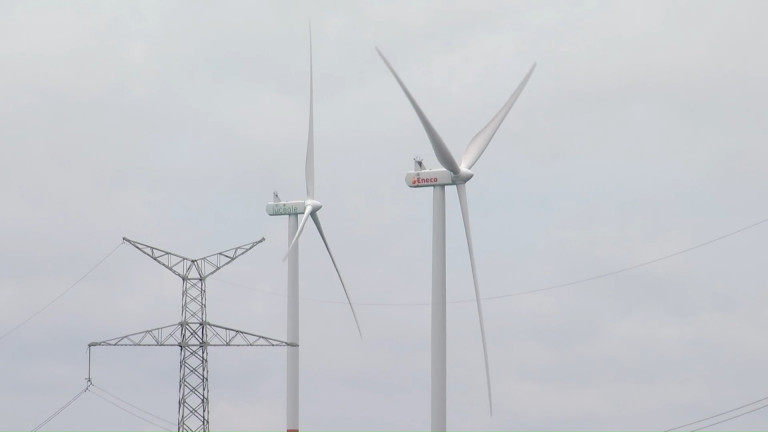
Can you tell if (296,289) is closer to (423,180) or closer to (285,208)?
(285,208)

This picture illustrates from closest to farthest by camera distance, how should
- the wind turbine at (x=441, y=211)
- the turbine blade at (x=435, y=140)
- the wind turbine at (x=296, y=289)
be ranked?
the turbine blade at (x=435, y=140) < the wind turbine at (x=441, y=211) < the wind turbine at (x=296, y=289)

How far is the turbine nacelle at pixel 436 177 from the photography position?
460ft

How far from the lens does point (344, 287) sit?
165875 mm

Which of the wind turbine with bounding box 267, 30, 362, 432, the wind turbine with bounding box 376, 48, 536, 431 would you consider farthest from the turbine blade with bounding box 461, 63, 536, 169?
the wind turbine with bounding box 267, 30, 362, 432

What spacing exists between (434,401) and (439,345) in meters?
4.28

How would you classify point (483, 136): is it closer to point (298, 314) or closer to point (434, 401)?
point (434, 401)

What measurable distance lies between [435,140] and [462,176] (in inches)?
251

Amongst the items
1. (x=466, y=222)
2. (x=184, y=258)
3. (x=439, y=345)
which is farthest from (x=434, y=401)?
(x=184, y=258)

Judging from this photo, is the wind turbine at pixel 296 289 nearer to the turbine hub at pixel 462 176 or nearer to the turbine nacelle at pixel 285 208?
the turbine nacelle at pixel 285 208

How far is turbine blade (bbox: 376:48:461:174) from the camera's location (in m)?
128

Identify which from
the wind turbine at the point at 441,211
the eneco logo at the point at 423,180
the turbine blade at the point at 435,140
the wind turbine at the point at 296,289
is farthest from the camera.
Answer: the wind turbine at the point at 296,289

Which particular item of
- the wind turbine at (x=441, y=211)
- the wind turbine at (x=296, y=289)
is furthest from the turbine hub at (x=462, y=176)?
the wind turbine at (x=296, y=289)

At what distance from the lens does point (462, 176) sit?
A: 140000 mm

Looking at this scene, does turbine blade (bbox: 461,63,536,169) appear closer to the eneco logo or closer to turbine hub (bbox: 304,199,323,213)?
the eneco logo
